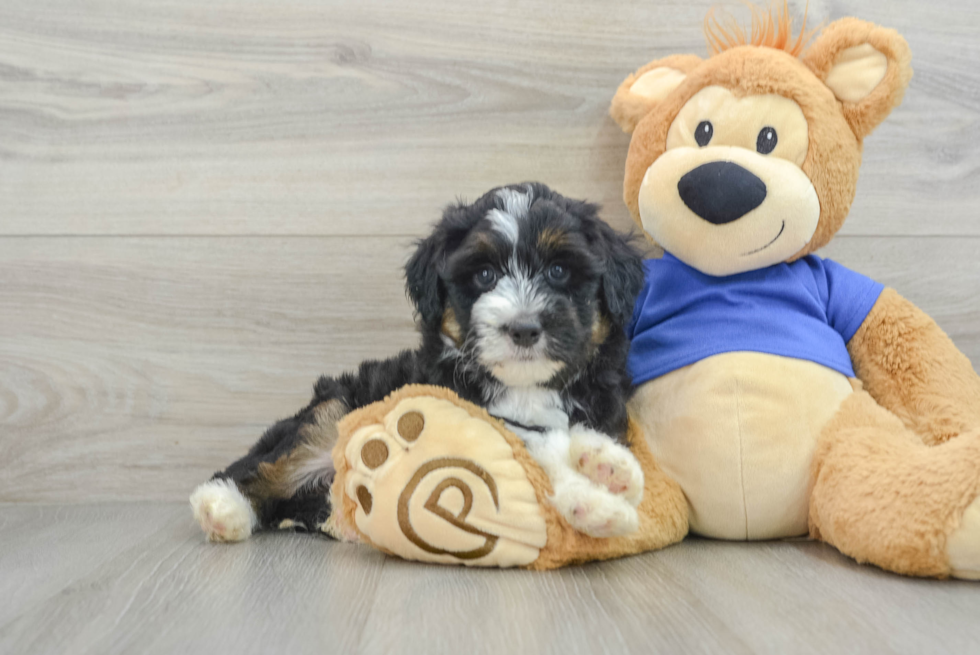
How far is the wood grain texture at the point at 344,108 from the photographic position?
7.05 feet

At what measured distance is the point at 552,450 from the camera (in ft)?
4.96

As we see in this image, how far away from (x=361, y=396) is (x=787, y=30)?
1.36 metres

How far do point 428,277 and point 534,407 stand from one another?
0.36 meters

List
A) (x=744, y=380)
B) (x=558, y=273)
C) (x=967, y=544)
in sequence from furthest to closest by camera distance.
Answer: (x=744, y=380) → (x=558, y=273) → (x=967, y=544)

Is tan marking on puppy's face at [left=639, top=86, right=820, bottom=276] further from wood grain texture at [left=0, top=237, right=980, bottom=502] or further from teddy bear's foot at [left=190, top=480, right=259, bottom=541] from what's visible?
teddy bear's foot at [left=190, top=480, right=259, bottom=541]

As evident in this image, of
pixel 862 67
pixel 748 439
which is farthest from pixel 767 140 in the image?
pixel 748 439

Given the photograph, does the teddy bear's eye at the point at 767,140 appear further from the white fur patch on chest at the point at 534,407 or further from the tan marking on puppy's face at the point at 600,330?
the white fur patch on chest at the point at 534,407

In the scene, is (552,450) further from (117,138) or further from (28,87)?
(28,87)

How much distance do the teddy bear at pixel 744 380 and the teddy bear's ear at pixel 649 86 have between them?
3 centimetres

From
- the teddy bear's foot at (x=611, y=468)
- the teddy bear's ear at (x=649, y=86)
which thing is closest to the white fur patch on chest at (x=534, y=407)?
the teddy bear's foot at (x=611, y=468)

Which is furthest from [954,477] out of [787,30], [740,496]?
[787,30]

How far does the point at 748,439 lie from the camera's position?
5.23 ft

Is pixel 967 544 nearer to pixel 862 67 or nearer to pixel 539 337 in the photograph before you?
pixel 539 337

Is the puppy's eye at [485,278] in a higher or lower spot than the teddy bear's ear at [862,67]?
lower
